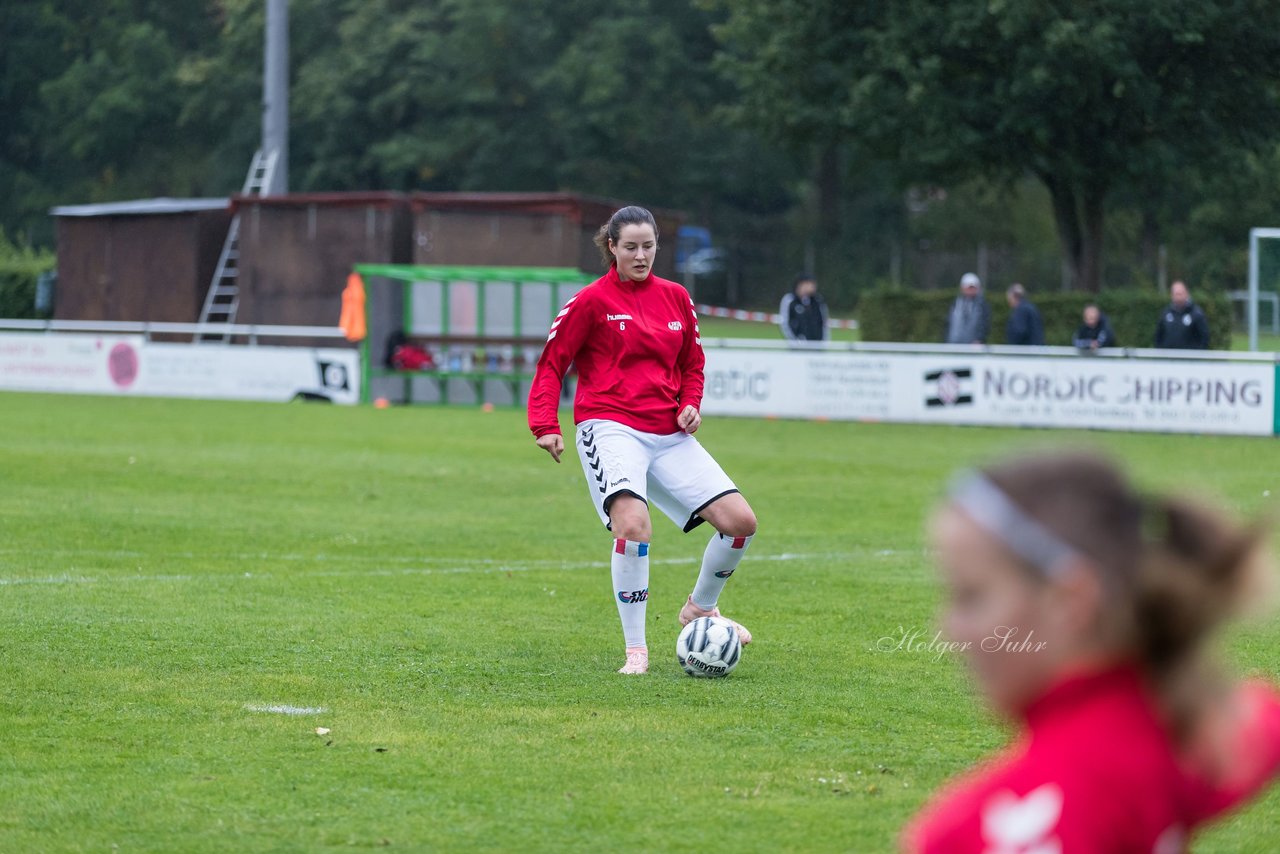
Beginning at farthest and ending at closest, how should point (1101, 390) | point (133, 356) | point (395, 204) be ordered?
1. point (395, 204)
2. point (133, 356)
3. point (1101, 390)

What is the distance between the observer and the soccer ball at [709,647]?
7535mm

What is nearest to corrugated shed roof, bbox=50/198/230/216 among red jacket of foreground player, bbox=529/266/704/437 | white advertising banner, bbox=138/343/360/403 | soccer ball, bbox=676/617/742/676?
white advertising banner, bbox=138/343/360/403

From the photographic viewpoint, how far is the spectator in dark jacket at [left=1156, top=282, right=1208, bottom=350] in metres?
23.3

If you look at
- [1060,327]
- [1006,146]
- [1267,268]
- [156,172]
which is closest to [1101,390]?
[1267,268]

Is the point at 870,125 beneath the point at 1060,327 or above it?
above

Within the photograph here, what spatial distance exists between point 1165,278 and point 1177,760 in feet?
169

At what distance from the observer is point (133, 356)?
29.1 metres

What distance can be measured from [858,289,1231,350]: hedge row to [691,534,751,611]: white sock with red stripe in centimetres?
2694

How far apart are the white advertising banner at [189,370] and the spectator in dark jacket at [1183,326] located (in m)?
12.1

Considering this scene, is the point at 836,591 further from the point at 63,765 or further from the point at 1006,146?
the point at 1006,146

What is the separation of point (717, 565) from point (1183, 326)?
16802 mm

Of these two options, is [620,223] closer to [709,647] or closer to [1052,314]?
[709,647]

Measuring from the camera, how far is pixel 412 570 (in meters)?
11.1

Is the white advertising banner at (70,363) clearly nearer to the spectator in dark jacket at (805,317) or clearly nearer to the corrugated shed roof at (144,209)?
the corrugated shed roof at (144,209)
